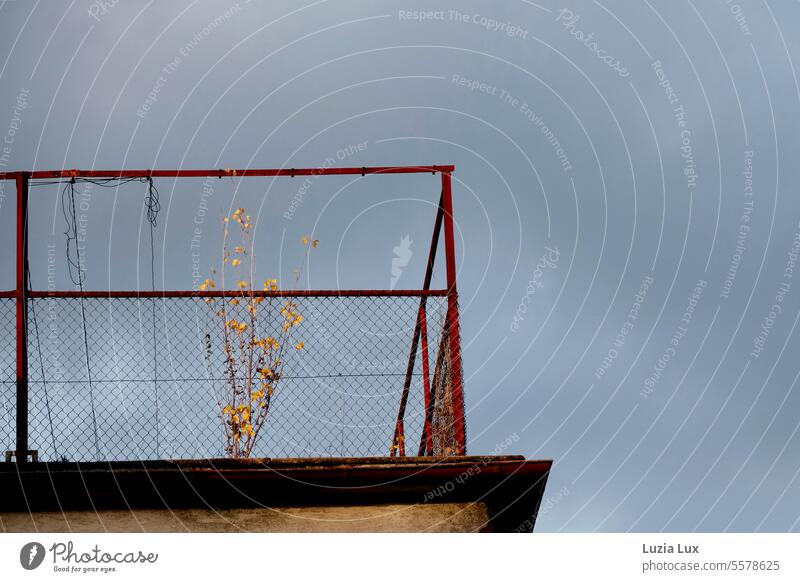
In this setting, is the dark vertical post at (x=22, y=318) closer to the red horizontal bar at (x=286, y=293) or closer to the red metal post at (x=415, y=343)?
the red horizontal bar at (x=286, y=293)

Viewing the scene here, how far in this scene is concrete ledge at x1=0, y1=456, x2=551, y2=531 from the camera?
578 cm

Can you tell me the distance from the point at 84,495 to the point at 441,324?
2.76m

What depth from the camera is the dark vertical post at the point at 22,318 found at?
6222 millimetres

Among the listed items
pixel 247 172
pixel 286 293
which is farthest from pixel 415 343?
pixel 247 172

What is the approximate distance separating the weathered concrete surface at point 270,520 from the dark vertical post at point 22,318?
1.91ft

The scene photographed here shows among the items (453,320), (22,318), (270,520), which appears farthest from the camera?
(453,320)

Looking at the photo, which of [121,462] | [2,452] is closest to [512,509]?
[121,462]

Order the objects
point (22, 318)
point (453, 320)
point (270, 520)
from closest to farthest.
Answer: point (270, 520) → point (22, 318) → point (453, 320)
